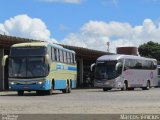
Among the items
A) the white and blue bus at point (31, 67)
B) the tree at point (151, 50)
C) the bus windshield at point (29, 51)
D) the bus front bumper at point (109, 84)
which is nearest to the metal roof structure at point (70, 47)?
the bus front bumper at point (109, 84)

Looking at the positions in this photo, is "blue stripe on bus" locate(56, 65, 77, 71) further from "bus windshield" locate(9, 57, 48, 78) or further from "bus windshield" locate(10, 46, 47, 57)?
"bus windshield" locate(10, 46, 47, 57)

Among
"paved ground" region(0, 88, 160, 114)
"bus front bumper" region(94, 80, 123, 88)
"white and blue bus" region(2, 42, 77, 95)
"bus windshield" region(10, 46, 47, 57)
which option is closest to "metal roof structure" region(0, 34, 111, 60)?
"bus front bumper" region(94, 80, 123, 88)

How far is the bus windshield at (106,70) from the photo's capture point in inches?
1870

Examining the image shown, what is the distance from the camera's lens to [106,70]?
47.8 meters

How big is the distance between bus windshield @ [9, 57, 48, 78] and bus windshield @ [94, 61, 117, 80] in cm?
1396

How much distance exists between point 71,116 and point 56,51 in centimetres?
2053

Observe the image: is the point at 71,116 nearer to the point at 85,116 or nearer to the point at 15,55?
the point at 85,116

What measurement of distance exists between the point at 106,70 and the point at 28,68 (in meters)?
14.5

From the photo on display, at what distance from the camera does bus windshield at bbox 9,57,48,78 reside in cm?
3447

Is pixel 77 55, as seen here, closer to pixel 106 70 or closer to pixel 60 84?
pixel 106 70

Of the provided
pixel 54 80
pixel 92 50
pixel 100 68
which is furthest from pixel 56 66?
pixel 92 50

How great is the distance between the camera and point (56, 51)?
1449 inches

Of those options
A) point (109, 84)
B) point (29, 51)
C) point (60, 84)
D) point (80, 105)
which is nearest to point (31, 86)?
point (29, 51)

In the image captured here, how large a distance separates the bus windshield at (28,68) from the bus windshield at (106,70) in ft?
45.8
